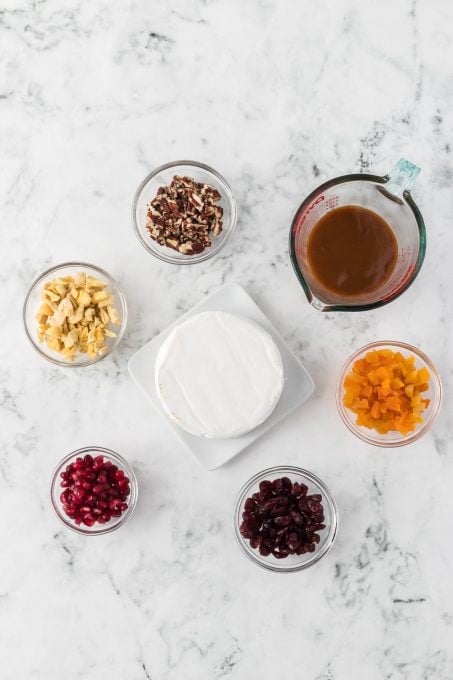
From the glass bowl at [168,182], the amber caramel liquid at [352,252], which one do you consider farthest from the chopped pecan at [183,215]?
the amber caramel liquid at [352,252]

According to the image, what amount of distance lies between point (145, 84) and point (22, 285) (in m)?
0.55

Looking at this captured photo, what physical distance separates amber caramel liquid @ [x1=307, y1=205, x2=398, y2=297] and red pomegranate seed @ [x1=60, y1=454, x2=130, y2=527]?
627 millimetres

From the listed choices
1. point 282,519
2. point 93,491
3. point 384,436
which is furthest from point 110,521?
point 384,436

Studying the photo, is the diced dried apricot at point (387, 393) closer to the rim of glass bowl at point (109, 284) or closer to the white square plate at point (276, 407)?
the white square plate at point (276, 407)

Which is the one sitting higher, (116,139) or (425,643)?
(116,139)

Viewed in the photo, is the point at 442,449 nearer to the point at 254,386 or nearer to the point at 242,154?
the point at 254,386

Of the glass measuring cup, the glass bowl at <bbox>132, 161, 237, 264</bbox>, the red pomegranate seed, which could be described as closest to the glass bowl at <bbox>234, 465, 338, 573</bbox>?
the red pomegranate seed

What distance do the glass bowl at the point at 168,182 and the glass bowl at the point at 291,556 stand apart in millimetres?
517

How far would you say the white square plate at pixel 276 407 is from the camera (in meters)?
1.63

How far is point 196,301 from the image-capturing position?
1.69 metres

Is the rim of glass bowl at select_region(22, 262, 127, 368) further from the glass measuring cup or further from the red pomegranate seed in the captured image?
the glass measuring cup

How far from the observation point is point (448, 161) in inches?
66.0

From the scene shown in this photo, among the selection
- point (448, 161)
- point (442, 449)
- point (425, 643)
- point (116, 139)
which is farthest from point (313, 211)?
point (425, 643)

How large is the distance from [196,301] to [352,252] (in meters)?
0.38
